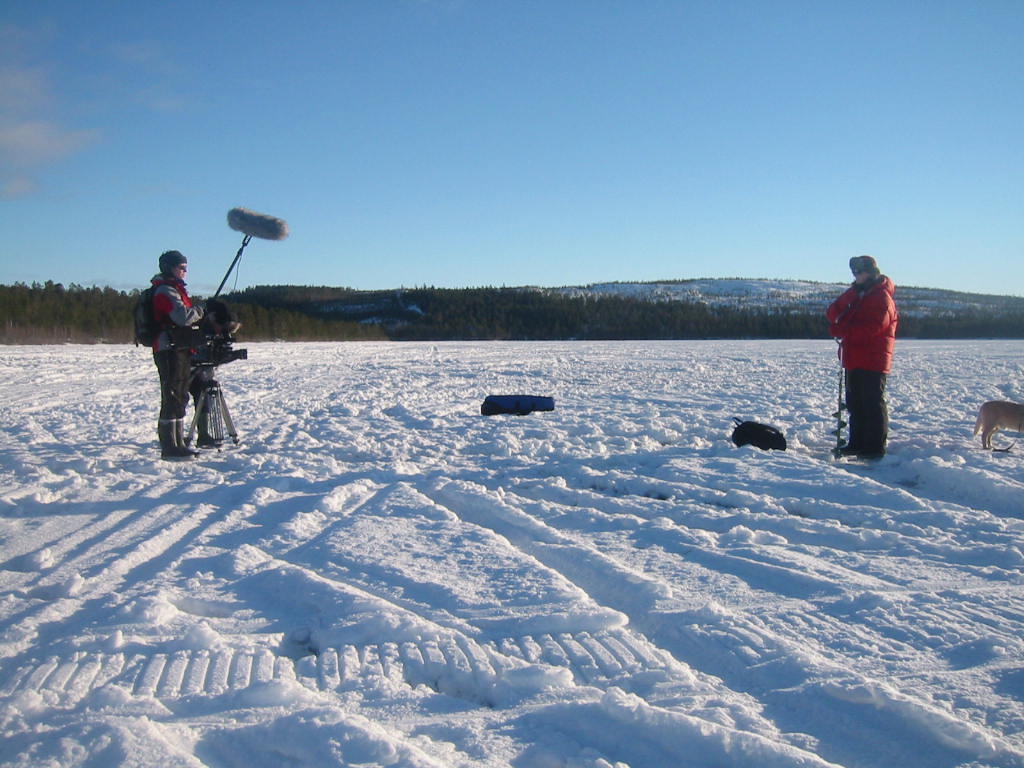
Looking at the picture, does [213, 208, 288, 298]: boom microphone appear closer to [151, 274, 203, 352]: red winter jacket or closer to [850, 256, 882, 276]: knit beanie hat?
[151, 274, 203, 352]: red winter jacket

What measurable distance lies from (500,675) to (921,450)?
603 centimetres

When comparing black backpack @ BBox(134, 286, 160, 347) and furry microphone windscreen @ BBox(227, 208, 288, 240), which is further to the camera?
furry microphone windscreen @ BBox(227, 208, 288, 240)

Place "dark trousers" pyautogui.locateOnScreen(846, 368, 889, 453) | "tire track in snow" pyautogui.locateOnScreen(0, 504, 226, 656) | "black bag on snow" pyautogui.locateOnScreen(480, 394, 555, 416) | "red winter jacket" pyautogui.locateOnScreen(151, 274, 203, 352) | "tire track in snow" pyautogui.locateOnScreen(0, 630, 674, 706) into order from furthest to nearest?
"black bag on snow" pyautogui.locateOnScreen(480, 394, 555, 416) → "dark trousers" pyautogui.locateOnScreen(846, 368, 889, 453) → "red winter jacket" pyautogui.locateOnScreen(151, 274, 203, 352) → "tire track in snow" pyautogui.locateOnScreen(0, 504, 226, 656) → "tire track in snow" pyautogui.locateOnScreen(0, 630, 674, 706)

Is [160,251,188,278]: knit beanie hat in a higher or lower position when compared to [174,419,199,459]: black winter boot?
higher

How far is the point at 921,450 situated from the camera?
7.09 meters

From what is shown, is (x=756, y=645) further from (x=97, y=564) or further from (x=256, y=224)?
(x=256, y=224)

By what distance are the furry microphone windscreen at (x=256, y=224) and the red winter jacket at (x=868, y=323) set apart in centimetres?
581

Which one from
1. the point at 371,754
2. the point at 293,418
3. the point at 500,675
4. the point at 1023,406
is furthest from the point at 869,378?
the point at 293,418

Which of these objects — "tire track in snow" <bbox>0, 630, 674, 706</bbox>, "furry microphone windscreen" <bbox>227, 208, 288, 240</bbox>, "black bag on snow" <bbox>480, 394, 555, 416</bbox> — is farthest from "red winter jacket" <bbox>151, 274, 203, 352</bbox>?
"black bag on snow" <bbox>480, 394, 555, 416</bbox>

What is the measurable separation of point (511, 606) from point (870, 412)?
506 cm

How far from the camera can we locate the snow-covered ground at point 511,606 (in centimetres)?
→ 231

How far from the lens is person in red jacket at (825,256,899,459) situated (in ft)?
22.4

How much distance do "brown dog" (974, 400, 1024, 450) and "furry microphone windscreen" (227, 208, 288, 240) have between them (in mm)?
7580

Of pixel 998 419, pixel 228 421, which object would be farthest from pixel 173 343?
pixel 998 419
